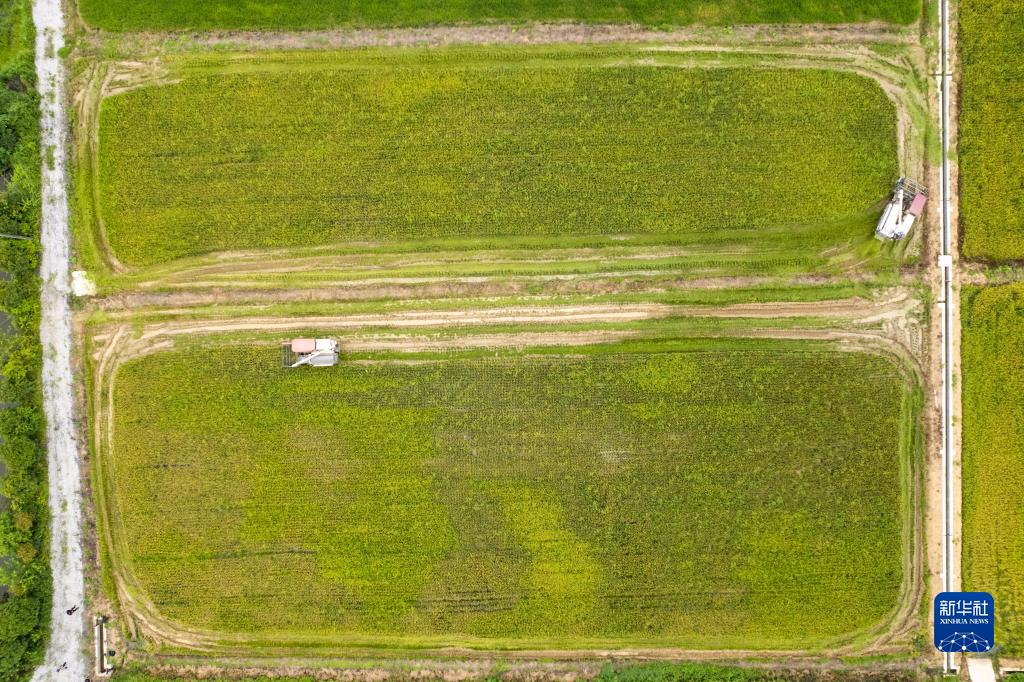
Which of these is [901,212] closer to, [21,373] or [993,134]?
[993,134]

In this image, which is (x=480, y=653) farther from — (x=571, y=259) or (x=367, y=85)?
(x=367, y=85)

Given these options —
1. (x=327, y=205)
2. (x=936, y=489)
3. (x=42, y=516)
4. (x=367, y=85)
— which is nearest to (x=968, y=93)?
(x=936, y=489)

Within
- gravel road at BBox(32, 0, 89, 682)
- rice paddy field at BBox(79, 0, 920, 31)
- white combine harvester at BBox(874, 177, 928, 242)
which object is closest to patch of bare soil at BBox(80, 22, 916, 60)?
rice paddy field at BBox(79, 0, 920, 31)

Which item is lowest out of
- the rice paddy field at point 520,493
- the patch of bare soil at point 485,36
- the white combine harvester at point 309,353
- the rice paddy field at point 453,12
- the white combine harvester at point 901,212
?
the rice paddy field at point 520,493

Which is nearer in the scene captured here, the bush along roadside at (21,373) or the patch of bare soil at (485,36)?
the bush along roadside at (21,373)

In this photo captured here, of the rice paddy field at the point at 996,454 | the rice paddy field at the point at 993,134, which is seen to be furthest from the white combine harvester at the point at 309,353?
the rice paddy field at the point at 993,134

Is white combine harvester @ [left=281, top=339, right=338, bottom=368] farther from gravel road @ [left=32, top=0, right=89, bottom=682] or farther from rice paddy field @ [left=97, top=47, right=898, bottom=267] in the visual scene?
gravel road @ [left=32, top=0, right=89, bottom=682]

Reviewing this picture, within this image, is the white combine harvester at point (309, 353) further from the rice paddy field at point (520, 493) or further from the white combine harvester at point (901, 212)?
the white combine harvester at point (901, 212)
